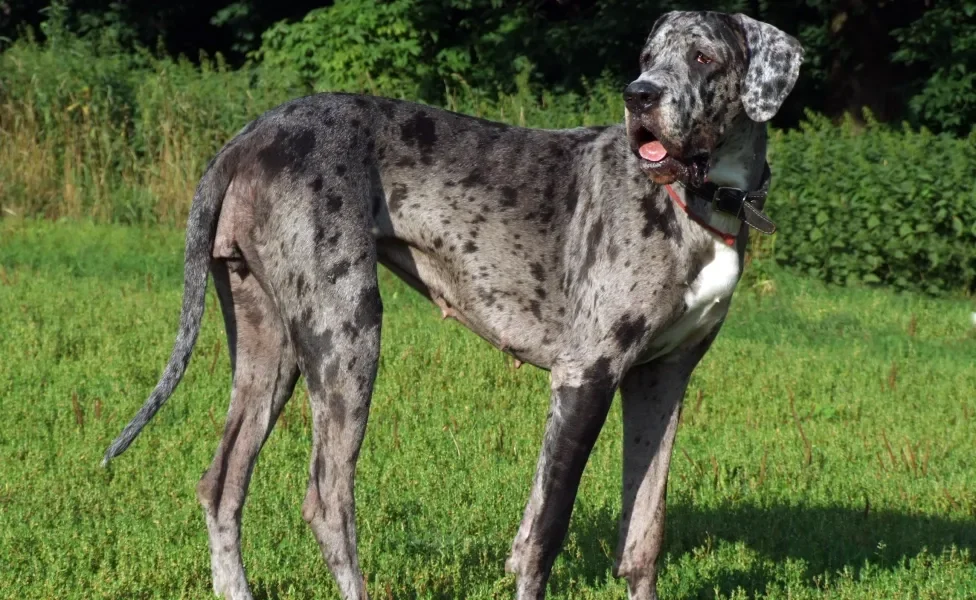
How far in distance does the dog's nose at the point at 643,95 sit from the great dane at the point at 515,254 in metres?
0.02

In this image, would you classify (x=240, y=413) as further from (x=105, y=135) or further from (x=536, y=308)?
(x=105, y=135)

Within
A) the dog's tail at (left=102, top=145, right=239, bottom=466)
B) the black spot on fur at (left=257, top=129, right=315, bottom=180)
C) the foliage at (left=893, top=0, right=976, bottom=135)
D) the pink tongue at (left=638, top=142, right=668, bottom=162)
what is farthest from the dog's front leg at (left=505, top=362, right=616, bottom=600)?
the foliage at (left=893, top=0, right=976, bottom=135)

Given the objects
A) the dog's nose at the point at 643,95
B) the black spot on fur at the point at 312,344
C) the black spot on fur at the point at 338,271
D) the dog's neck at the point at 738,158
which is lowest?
the black spot on fur at the point at 312,344

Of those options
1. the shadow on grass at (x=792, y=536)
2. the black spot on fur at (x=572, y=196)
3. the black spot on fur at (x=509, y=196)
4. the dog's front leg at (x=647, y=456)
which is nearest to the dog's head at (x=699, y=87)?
the black spot on fur at (x=572, y=196)

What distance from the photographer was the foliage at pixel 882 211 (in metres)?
13.0

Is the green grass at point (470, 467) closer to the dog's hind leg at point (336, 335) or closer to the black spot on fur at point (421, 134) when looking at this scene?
the dog's hind leg at point (336, 335)

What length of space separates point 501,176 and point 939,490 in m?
3.26

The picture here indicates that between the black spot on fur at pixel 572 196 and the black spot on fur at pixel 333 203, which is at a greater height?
the black spot on fur at pixel 333 203

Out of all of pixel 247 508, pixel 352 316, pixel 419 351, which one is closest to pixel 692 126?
pixel 352 316

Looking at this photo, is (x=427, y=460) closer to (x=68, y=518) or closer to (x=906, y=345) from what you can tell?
(x=68, y=518)

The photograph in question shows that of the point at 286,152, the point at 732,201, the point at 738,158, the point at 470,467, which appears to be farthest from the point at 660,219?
the point at 470,467

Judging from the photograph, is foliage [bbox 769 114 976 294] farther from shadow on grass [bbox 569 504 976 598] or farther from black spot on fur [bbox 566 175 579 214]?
black spot on fur [bbox 566 175 579 214]

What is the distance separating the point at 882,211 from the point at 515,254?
9182 mm

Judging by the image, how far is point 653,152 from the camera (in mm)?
4504
